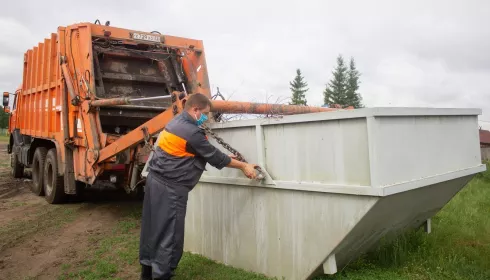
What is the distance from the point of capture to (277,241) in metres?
3.69

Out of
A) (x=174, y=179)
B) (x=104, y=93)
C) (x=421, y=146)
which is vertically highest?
(x=104, y=93)

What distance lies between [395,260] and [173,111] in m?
2.66

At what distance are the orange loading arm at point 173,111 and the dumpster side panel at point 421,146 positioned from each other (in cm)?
133

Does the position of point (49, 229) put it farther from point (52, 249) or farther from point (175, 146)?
point (175, 146)

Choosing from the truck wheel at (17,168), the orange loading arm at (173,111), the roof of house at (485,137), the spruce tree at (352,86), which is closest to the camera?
the orange loading arm at (173,111)

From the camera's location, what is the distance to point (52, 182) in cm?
754

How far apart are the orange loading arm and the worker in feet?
2.10

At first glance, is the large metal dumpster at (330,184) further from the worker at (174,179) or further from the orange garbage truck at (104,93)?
the orange garbage truck at (104,93)

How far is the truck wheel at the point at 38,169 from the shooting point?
26.7 feet

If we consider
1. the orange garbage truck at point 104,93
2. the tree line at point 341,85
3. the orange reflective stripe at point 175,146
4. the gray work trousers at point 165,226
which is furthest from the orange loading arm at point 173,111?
the tree line at point 341,85

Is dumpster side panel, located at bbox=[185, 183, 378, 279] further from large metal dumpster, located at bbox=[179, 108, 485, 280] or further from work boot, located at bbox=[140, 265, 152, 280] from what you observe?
work boot, located at bbox=[140, 265, 152, 280]

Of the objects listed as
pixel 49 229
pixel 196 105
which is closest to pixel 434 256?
pixel 196 105

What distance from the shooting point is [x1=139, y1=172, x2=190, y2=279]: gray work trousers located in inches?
136

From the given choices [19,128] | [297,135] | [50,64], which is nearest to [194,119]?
[297,135]
